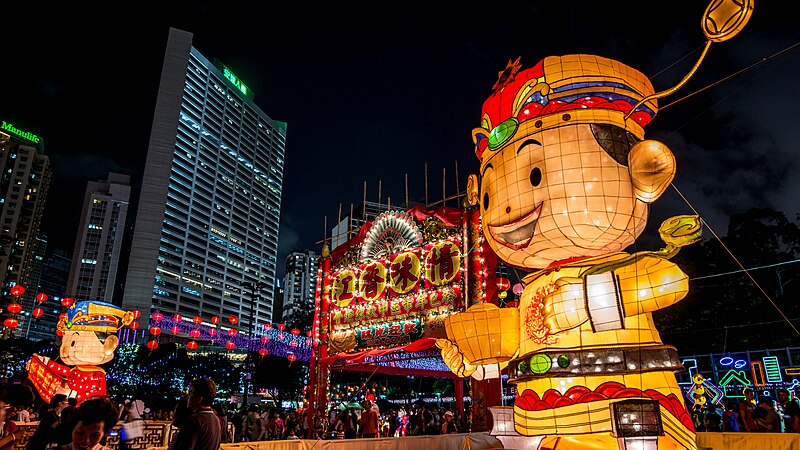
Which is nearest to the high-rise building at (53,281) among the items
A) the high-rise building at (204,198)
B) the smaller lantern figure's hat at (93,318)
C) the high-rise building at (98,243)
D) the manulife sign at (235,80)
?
the high-rise building at (98,243)

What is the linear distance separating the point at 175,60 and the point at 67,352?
9122 centimetres

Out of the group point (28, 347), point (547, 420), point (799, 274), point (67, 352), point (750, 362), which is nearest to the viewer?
point (547, 420)

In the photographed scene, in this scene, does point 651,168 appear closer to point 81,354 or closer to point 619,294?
point 619,294

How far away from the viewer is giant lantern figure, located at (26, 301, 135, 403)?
1384cm

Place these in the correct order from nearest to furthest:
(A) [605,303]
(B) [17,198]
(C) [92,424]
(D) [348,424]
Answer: (C) [92,424] < (A) [605,303] < (D) [348,424] < (B) [17,198]

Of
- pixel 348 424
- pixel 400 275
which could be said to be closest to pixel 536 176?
pixel 400 275

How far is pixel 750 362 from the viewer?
17.6m

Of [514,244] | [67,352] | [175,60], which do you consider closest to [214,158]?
[175,60]

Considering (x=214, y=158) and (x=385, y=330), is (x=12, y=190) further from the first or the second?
(x=385, y=330)

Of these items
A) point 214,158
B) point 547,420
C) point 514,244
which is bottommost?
point 547,420

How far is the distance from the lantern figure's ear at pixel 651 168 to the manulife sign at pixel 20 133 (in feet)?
336

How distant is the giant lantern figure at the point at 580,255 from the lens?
15.8ft

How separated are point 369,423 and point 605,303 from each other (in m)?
9.50

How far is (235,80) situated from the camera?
4530 inches
